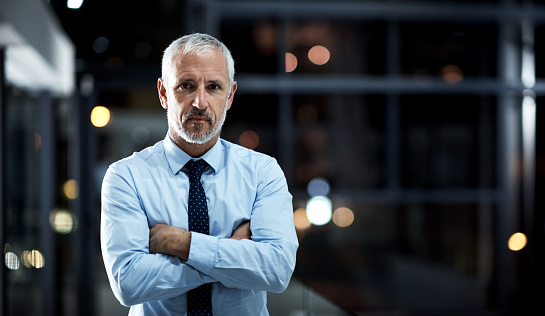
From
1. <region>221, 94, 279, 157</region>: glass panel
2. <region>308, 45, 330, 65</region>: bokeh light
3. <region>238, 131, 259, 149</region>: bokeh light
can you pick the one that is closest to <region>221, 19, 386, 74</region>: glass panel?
<region>308, 45, 330, 65</region>: bokeh light

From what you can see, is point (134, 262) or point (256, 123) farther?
point (256, 123)

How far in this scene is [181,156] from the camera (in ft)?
4.82

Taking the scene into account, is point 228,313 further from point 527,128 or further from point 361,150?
point 527,128

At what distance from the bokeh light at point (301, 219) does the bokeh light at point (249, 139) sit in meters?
0.91

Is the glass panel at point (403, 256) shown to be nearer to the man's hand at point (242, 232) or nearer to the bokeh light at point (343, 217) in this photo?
the bokeh light at point (343, 217)

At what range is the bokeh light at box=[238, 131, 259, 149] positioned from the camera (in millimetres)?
6078

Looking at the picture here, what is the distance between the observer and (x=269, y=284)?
1.41 m

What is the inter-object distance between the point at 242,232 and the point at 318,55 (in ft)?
16.8

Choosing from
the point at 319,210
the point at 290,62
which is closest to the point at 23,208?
the point at 290,62

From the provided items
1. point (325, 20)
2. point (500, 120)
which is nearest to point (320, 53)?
point (325, 20)

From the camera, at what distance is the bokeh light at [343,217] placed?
6.32 m

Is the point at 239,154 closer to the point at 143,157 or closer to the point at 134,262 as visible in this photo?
the point at 143,157

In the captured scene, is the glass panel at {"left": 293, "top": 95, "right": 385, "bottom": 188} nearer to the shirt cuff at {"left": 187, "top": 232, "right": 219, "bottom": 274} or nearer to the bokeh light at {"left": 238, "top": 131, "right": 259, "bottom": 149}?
the bokeh light at {"left": 238, "top": 131, "right": 259, "bottom": 149}

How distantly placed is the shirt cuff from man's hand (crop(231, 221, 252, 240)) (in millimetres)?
92
